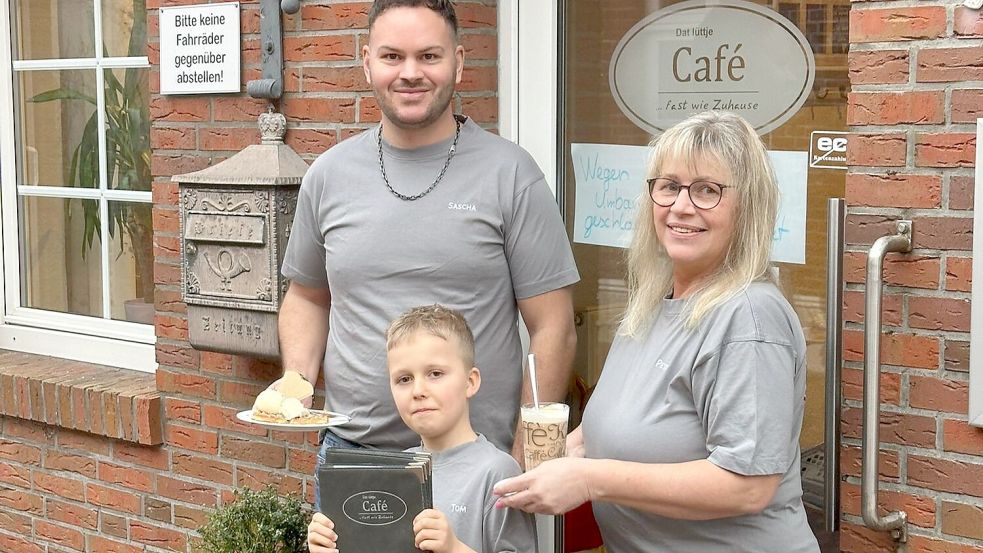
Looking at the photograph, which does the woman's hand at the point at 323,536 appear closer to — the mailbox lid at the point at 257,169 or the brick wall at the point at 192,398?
the mailbox lid at the point at 257,169

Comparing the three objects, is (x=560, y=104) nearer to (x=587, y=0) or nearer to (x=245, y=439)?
(x=587, y=0)

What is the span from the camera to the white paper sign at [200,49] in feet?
13.7

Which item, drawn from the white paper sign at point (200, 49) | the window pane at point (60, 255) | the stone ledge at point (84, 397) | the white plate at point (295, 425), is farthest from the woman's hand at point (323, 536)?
the window pane at point (60, 255)

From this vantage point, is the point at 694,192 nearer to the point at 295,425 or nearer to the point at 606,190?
the point at 295,425

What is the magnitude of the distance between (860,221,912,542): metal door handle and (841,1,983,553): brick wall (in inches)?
2.7

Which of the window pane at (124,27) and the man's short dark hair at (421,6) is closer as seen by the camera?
the man's short dark hair at (421,6)

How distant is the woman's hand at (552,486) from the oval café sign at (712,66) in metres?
1.31

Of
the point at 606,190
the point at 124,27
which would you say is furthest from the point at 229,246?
the point at 124,27

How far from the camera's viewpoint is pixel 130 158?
4914mm

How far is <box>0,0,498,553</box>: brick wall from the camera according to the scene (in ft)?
12.9

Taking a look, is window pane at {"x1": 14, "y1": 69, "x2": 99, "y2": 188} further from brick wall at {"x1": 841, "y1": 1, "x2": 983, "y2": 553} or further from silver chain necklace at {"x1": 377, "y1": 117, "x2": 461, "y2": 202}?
brick wall at {"x1": 841, "y1": 1, "x2": 983, "y2": 553}

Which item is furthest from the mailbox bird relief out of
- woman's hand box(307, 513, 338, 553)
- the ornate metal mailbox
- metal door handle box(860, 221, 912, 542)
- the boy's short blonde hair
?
metal door handle box(860, 221, 912, 542)

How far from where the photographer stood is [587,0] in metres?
3.68

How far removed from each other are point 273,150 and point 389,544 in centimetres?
187
